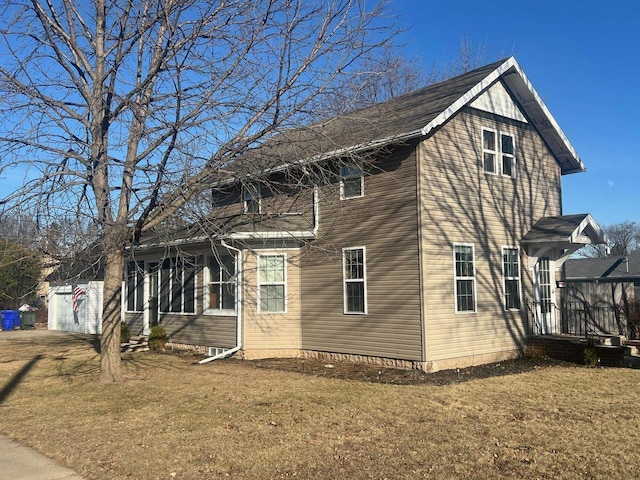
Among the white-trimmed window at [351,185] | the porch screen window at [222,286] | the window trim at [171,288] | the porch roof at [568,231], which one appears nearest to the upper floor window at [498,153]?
the porch roof at [568,231]

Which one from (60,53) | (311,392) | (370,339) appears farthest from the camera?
(370,339)

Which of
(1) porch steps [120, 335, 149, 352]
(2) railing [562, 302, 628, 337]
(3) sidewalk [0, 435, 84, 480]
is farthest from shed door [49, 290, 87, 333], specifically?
(3) sidewalk [0, 435, 84, 480]

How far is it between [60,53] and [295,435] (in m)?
8.25

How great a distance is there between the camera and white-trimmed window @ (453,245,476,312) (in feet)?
43.1

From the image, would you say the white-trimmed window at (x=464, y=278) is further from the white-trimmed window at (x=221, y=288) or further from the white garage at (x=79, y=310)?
the white garage at (x=79, y=310)

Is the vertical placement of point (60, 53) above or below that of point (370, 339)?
above

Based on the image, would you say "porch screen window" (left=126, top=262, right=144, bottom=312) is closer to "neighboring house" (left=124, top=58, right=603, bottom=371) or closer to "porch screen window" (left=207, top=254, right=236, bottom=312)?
"neighboring house" (left=124, top=58, right=603, bottom=371)

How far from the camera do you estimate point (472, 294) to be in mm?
13391

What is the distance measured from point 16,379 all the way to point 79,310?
15.0 meters

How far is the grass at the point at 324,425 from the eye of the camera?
A: 5.86 m

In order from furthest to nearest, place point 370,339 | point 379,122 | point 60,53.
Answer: point 379,122
point 370,339
point 60,53

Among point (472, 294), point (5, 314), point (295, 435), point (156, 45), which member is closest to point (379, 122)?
point (472, 294)

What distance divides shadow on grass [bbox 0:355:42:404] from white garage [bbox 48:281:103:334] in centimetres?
971

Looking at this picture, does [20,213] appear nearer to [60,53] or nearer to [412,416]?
[60,53]
